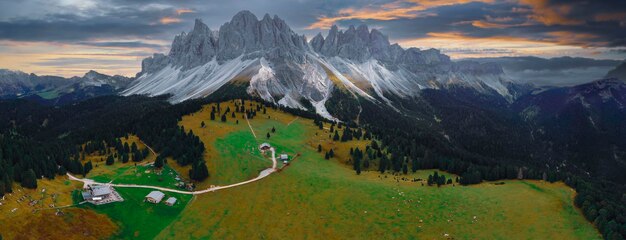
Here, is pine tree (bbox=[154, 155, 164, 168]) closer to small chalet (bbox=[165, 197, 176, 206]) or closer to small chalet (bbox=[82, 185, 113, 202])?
small chalet (bbox=[82, 185, 113, 202])

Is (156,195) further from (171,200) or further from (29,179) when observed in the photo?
(29,179)

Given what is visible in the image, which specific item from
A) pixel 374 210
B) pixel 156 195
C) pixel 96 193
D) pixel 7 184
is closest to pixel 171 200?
pixel 156 195

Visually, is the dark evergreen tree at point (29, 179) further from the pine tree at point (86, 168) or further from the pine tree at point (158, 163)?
the pine tree at point (158, 163)

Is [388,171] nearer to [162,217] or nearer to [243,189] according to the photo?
[243,189]

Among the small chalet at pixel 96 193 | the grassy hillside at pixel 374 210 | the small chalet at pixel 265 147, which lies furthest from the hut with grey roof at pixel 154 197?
the small chalet at pixel 265 147

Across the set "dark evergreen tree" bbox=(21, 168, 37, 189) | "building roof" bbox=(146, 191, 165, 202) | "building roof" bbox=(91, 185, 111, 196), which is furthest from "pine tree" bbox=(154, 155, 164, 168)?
"dark evergreen tree" bbox=(21, 168, 37, 189)

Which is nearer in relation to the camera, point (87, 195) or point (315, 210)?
point (87, 195)

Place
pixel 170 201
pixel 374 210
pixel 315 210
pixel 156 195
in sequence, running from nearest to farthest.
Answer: pixel 374 210, pixel 315 210, pixel 170 201, pixel 156 195

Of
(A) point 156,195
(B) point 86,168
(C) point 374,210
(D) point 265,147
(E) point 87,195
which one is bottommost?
(A) point 156,195

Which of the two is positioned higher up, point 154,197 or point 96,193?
point 96,193

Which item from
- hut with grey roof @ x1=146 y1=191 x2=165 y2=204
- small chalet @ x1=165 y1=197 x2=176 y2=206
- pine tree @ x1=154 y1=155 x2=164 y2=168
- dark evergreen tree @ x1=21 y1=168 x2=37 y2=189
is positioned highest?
dark evergreen tree @ x1=21 y1=168 x2=37 y2=189

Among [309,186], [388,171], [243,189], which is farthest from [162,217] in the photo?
[388,171]
